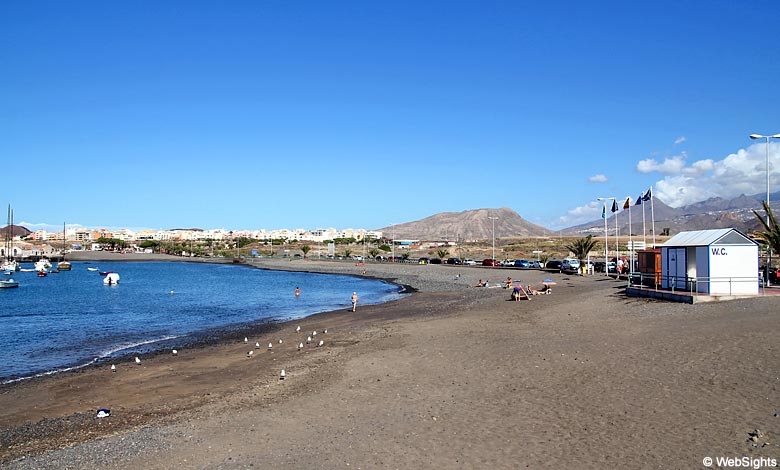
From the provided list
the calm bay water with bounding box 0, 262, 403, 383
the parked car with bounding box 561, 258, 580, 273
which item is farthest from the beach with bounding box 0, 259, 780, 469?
the parked car with bounding box 561, 258, 580, 273

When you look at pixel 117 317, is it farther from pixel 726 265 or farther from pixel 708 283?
pixel 726 265

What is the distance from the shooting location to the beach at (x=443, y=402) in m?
9.14

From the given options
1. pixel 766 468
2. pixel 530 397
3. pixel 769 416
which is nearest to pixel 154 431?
pixel 530 397

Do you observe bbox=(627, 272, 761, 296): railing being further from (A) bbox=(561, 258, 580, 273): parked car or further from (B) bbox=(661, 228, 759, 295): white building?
(A) bbox=(561, 258, 580, 273): parked car

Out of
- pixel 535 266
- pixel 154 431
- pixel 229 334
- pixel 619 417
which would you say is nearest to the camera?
pixel 619 417

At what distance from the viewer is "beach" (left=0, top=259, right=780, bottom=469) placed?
914 centimetres

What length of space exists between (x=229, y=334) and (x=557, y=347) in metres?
16.4

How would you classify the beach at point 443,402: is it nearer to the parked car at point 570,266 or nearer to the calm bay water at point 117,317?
the calm bay water at point 117,317

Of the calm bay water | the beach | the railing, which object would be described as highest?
the railing

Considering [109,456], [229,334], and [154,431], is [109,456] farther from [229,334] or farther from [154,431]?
[229,334]

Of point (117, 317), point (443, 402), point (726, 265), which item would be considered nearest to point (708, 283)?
point (726, 265)

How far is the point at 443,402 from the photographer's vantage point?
12.0m

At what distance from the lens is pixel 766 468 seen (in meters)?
7.76

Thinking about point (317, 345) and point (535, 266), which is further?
point (535, 266)
